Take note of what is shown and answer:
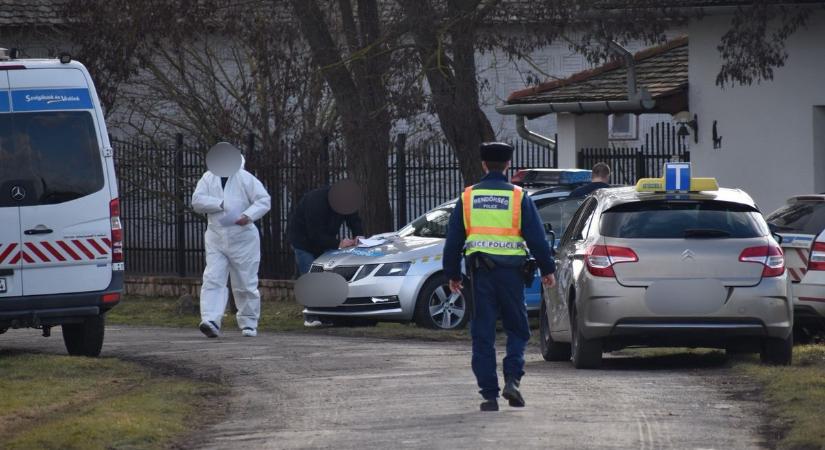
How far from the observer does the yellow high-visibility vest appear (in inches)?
382

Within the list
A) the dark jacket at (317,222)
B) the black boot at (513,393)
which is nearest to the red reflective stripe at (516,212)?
the black boot at (513,393)

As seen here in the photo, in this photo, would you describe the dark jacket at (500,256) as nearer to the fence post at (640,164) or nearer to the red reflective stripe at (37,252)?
the red reflective stripe at (37,252)

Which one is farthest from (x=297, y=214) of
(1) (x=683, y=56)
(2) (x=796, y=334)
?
(1) (x=683, y=56)

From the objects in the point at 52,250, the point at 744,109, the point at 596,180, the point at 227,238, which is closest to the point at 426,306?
the point at 596,180

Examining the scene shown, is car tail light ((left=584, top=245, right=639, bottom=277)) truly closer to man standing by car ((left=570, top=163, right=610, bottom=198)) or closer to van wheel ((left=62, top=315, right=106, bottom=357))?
van wheel ((left=62, top=315, right=106, bottom=357))

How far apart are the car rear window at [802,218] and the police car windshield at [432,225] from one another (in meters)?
4.09

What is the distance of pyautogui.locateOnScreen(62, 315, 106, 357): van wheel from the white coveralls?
6.22 feet

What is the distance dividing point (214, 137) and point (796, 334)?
10.5 m

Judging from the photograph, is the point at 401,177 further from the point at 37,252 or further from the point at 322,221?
the point at 37,252

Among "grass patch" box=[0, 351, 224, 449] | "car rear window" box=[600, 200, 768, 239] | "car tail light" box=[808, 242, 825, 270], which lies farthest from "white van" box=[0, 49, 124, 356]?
"car tail light" box=[808, 242, 825, 270]

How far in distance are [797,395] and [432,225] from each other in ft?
26.4

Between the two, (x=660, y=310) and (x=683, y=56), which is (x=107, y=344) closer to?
(x=660, y=310)

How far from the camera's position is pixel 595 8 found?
18.3 m

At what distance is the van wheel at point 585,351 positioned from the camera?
12.1 m
